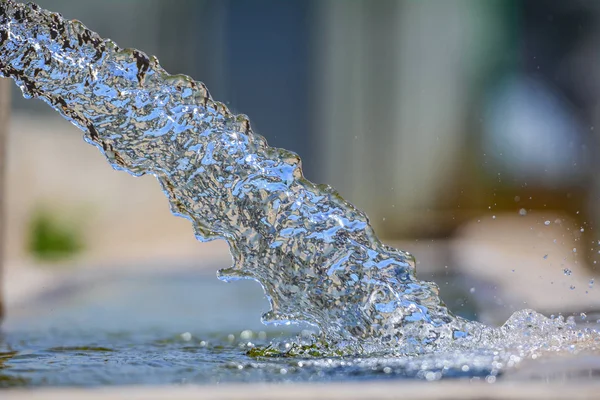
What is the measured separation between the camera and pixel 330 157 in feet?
27.3

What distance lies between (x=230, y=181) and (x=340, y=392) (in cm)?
87

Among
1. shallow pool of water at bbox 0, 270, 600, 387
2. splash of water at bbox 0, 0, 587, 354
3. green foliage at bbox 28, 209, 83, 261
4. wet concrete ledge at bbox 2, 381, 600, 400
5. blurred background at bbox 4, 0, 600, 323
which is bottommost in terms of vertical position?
wet concrete ledge at bbox 2, 381, 600, 400

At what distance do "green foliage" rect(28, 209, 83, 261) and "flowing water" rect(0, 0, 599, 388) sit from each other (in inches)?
195

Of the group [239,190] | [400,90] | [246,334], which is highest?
[400,90]

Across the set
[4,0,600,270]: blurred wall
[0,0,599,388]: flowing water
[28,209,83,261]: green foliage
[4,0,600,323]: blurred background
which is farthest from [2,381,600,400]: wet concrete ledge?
[4,0,600,270]: blurred wall

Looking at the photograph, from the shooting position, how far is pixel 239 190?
188 centimetres

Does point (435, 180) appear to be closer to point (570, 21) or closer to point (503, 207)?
point (503, 207)

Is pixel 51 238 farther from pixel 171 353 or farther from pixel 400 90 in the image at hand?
pixel 171 353

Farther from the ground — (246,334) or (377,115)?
(377,115)

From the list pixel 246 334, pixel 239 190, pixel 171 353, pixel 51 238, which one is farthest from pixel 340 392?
pixel 51 238

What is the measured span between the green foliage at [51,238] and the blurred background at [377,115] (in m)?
0.01

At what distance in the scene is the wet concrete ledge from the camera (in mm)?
1067

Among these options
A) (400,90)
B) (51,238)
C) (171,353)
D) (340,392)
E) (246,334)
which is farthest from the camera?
(400,90)

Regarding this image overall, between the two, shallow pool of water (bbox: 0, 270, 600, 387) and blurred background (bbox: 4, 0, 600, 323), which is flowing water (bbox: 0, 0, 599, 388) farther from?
blurred background (bbox: 4, 0, 600, 323)
